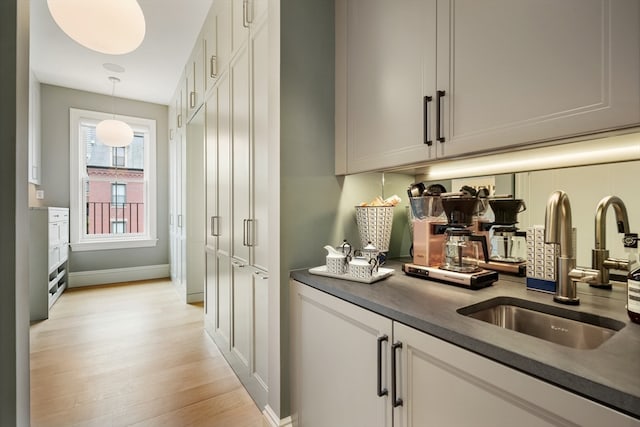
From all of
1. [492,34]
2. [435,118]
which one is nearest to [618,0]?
[492,34]

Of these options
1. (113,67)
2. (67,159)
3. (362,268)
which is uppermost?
(113,67)

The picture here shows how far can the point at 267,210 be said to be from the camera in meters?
1.69

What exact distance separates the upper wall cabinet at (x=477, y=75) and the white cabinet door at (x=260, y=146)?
1.39 ft

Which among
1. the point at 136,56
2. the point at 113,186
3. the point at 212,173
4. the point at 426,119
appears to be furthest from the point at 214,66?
the point at 113,186

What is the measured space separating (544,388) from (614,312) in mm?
502

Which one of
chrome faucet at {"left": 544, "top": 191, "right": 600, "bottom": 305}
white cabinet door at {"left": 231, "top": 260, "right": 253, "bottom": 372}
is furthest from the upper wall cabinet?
white cabinet door at {"left": 231, "top": 260, "right": 253, "bottom": 372}

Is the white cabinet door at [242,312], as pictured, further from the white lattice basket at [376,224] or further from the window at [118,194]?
the window at [118,194]

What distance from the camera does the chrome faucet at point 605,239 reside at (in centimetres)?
111

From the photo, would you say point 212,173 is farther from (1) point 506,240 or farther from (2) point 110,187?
(2) point 110,187

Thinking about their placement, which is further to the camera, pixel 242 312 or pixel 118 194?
pixel 118 194

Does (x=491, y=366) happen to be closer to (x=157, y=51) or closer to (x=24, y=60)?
(x=24, y=60)

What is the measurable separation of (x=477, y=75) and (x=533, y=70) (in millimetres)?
172

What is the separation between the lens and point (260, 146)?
1.79m

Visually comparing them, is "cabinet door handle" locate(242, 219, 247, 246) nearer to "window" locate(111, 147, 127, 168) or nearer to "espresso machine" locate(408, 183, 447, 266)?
"espresso machine" locate(408, 183, 447, 266)
